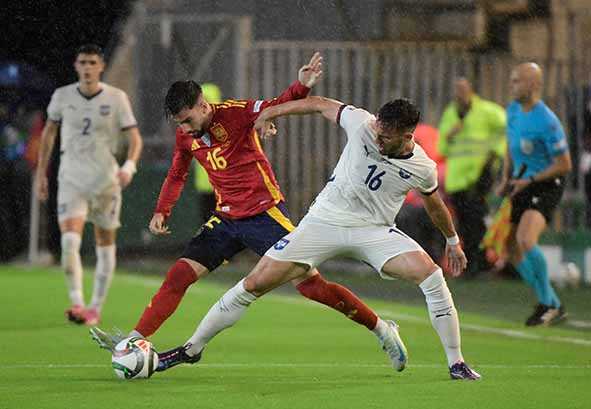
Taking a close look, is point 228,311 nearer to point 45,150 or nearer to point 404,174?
point 404,174

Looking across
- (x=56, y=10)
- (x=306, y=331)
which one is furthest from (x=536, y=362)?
(x=56, y=10)

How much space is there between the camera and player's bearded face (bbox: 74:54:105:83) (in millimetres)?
14094

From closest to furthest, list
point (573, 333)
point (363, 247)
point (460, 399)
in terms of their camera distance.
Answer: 1. point (460, 399)
2. point (363, 247)
3. point (573, 333)

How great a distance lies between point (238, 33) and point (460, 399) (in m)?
13.6

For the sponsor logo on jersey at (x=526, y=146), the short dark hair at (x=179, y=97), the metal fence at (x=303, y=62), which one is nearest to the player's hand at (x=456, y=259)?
the short dark hair at (x=179, y=97)

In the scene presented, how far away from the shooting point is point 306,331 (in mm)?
13711

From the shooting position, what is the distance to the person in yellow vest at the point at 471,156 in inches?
774

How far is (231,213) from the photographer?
10.8m

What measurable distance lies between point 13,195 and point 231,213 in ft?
43.0

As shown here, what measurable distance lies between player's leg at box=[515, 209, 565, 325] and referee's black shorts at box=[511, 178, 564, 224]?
7cm

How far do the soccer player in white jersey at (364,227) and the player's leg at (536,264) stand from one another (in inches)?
170

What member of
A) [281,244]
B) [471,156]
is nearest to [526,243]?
[281,244]

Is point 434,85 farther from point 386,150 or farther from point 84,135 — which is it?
point 386,150

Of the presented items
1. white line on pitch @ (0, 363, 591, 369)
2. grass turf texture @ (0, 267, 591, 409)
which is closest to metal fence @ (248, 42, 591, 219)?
grass turf texture @ (0, 267, 591, 409)
